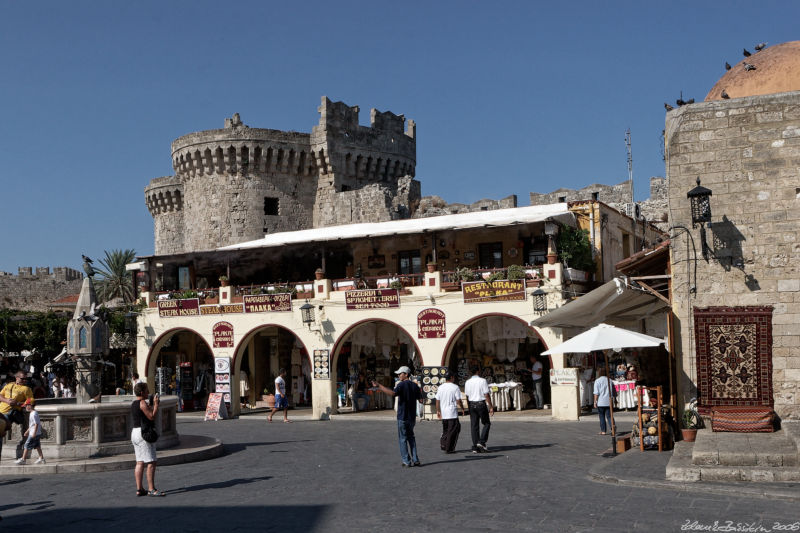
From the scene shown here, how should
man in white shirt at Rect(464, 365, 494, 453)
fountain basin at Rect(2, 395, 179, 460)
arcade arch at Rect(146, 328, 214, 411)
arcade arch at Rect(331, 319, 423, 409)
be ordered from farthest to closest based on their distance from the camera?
arcade arch at Rect(146, 328, 214, 411)
arcade arch at Rect(331, 319, 423, 409)
man in white shirt at Rect(464, 365, 494, 453)
fountain basin at Rect(2, 395, 179, 460)

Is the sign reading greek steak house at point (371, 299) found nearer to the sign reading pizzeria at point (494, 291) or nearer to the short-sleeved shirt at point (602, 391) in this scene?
the sign reading pizzeria at point (494, 291)

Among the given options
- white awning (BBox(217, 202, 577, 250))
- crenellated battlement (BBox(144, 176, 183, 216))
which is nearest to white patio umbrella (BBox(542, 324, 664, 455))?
white awning (BBox(217, 202, 577, 250))

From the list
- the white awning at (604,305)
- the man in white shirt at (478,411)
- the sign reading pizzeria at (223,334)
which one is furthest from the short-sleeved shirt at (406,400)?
the sign reading pizzeria at (223,334)

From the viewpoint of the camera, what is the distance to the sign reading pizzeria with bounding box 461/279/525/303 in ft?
77.0

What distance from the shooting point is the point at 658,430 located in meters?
13.4

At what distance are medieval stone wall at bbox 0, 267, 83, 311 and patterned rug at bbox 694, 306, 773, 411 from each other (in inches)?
1801

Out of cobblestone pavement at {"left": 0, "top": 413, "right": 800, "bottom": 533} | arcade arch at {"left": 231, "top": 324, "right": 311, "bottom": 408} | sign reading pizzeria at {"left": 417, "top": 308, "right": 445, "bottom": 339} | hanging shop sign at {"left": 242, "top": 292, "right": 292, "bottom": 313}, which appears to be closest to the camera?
cobblestone pavement at {"left": 0, "top": 413, "right": 800, "bottom": 533}

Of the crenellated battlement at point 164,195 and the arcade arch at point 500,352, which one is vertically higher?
the crenellated battlement at point 164,195

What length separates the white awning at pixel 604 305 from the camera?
14922mm

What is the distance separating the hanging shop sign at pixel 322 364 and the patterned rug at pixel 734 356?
47.5ft

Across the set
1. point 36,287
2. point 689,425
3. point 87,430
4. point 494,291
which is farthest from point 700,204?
point 36,287

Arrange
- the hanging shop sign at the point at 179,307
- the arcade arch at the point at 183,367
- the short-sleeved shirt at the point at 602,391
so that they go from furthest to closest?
the arcade arch at the point at 183,367, the hanging shop sign at the point at 179,307, the short-sleeved shirt at the point at 602,391

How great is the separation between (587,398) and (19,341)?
86.1 feet

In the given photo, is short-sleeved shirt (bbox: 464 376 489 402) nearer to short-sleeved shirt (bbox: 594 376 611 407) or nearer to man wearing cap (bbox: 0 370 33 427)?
short-sleeved shirt (bbox: 594 376 611 407)
